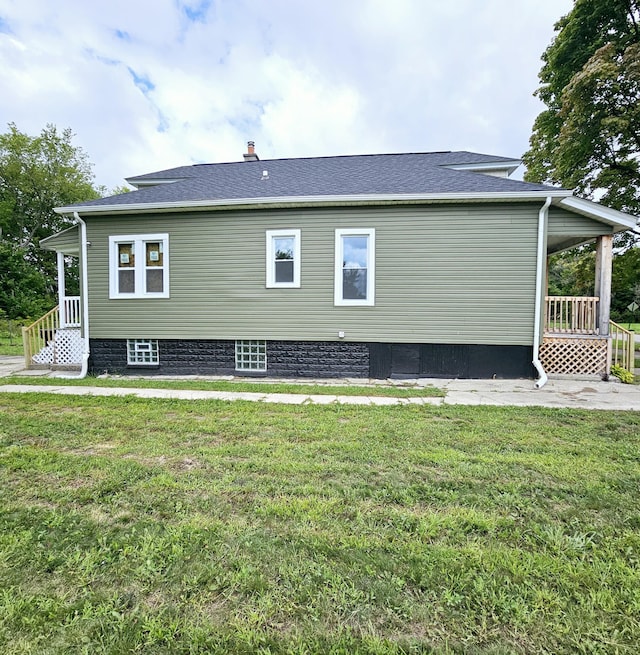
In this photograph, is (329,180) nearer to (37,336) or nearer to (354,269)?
(354,269)

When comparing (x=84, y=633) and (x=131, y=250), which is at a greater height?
(x=131, y=250)

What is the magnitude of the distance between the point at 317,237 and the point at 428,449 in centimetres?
554

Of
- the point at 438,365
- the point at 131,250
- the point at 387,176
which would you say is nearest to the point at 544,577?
the point at 438,365

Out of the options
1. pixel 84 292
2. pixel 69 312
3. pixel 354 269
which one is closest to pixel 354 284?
pixel 354 269

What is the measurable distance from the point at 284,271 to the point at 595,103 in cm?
1182

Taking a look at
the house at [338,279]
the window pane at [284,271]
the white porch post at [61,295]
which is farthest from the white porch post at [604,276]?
the white porch post at [61,295]

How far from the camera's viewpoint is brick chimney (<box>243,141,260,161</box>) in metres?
12.7

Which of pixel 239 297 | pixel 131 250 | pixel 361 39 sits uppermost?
pixel 361 39

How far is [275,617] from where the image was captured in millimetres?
1568

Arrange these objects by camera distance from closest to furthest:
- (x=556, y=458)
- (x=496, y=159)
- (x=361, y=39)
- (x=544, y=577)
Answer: (x=544, y=577) → (x=556, y=458) → (x=496, y=159) → (x=361, y=39)

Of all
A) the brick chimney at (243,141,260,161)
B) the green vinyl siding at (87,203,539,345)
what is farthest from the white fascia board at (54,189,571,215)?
the brick chimney at (243,141,260,161)

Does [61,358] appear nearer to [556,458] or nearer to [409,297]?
[409,297]

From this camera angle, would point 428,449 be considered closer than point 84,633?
No

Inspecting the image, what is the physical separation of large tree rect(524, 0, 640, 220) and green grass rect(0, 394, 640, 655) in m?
12.0
